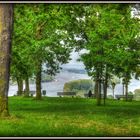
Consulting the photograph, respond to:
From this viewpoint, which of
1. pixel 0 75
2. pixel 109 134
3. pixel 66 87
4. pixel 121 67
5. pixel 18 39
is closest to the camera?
pixel 109 134

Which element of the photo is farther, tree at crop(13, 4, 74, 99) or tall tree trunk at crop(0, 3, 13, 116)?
tree at crop(13, 4, 74, 99)

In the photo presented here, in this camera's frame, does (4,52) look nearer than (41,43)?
Yes

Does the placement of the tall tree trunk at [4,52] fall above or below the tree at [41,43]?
below

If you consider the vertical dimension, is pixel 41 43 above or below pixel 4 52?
above

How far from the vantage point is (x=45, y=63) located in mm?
53062

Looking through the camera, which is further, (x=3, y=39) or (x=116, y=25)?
(x=116, y=25)

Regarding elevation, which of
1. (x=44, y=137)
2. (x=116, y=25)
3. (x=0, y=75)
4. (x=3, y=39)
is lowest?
(x=44, y=137)

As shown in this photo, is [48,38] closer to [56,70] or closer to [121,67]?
[56,70]

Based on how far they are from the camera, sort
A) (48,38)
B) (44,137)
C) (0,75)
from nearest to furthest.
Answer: (44,137), (0,75), (48,38)

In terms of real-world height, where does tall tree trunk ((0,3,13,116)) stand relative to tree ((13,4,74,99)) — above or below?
below

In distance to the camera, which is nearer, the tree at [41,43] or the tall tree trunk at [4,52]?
the tall tree trunk at [4,52]

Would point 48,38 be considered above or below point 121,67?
above

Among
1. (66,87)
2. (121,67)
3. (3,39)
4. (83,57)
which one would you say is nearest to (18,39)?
(83,57)

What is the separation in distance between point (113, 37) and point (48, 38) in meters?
12.0
